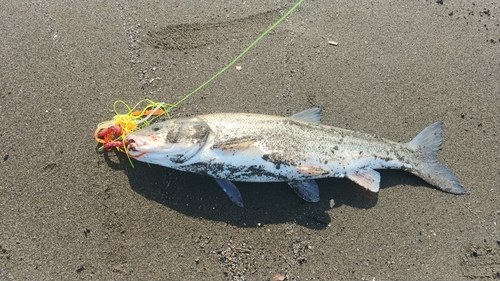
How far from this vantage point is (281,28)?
5055mm

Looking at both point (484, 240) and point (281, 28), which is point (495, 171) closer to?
point (484, 240)

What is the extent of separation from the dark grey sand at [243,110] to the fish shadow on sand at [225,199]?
0.02 meters

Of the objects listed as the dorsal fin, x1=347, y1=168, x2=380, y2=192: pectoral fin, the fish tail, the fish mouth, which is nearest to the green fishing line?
the fish mouth

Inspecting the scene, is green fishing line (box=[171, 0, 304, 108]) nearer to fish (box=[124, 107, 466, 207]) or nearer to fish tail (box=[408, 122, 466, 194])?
fish (box=[124, 107, 466, 207])

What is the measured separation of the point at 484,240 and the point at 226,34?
465cm

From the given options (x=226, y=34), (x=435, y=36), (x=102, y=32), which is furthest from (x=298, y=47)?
(x=102, y=32)

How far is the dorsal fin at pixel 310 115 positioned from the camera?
4.49 metres

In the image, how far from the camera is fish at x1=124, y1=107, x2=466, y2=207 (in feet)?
13.1

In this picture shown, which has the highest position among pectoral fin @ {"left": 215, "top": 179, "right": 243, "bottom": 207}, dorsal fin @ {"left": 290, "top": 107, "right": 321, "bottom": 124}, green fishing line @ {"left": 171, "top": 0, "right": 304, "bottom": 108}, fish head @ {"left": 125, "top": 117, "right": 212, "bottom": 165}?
green fishing line @ {"left": 171, "top": 0, "right": 304, "bottom": 108}

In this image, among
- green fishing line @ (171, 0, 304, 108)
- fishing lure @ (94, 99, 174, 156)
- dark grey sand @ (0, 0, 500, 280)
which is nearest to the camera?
dark grey sand @ (0, 0, 500, 280)

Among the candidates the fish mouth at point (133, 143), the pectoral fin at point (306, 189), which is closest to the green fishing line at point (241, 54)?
the fish mouth at point (133, 143)

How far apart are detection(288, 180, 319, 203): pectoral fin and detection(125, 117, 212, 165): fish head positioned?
4.25ft

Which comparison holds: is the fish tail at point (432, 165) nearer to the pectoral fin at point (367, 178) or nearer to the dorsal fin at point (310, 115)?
the pectoral fin at point (367, 178)

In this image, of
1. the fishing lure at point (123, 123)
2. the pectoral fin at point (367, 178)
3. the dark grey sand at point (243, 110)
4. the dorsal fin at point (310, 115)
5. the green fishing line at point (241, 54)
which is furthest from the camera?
the green fishing line at point (241, 54)
